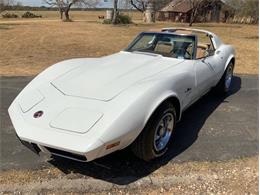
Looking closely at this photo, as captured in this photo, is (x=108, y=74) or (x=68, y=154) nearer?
(x=68, y=154)

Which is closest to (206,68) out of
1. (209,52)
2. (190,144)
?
(209,52)

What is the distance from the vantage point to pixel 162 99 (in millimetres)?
3539

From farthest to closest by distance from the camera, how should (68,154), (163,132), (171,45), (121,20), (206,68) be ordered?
(121,20), (171,45), (206,68), (163,132), (68,154)

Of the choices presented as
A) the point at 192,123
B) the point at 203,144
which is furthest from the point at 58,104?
the point at 192,123

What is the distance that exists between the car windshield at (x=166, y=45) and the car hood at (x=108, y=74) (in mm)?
218

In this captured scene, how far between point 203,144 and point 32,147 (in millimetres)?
2162

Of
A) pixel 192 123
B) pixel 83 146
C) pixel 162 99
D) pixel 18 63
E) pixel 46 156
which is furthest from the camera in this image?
pixel 18 63

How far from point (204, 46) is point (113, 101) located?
3190 mm

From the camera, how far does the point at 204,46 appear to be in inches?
236

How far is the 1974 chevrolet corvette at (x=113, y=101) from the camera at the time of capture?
10.0 feet

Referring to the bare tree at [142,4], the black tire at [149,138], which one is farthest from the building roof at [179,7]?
the black tire at [149,138]

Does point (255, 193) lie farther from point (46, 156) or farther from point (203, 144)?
point (46, 156)

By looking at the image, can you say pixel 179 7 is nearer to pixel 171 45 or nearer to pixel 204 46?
pixel 204 46

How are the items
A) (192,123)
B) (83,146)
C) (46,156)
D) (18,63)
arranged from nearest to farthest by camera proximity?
(83,146) → (46,156) → (192,123) → (18,63)
